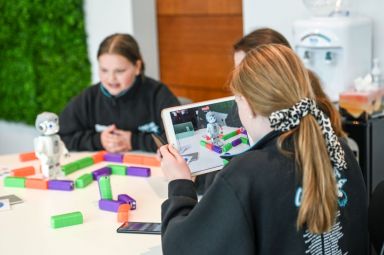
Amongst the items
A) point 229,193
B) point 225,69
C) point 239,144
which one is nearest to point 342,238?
point 229,193

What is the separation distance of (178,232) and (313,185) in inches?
12.8

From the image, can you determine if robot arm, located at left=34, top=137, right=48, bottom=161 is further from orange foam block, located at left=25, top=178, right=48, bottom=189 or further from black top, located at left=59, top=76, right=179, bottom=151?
black top, located at left=59, top=76, right=179, bottom=151

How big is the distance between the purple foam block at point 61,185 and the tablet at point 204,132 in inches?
19.3

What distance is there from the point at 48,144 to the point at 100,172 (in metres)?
0.22

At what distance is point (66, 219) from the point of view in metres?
1.79

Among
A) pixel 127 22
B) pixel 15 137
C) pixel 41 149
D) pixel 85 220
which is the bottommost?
pixel 15 137

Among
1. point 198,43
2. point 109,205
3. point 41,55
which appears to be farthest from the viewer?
point 41,55

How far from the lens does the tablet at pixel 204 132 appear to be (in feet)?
5.98

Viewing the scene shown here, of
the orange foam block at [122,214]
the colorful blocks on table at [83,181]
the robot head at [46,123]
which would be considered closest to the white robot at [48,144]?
the robot head at [46,123]

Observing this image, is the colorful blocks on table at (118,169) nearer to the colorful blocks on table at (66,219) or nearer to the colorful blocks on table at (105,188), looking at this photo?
the colorful blocks on table at (105,188)

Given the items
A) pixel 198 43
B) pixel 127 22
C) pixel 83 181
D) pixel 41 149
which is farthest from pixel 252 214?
pixel 127 22

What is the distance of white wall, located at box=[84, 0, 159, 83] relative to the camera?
4.10 metres

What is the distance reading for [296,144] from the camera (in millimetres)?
1363

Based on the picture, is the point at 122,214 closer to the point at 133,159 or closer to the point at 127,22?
the point at 133,159
